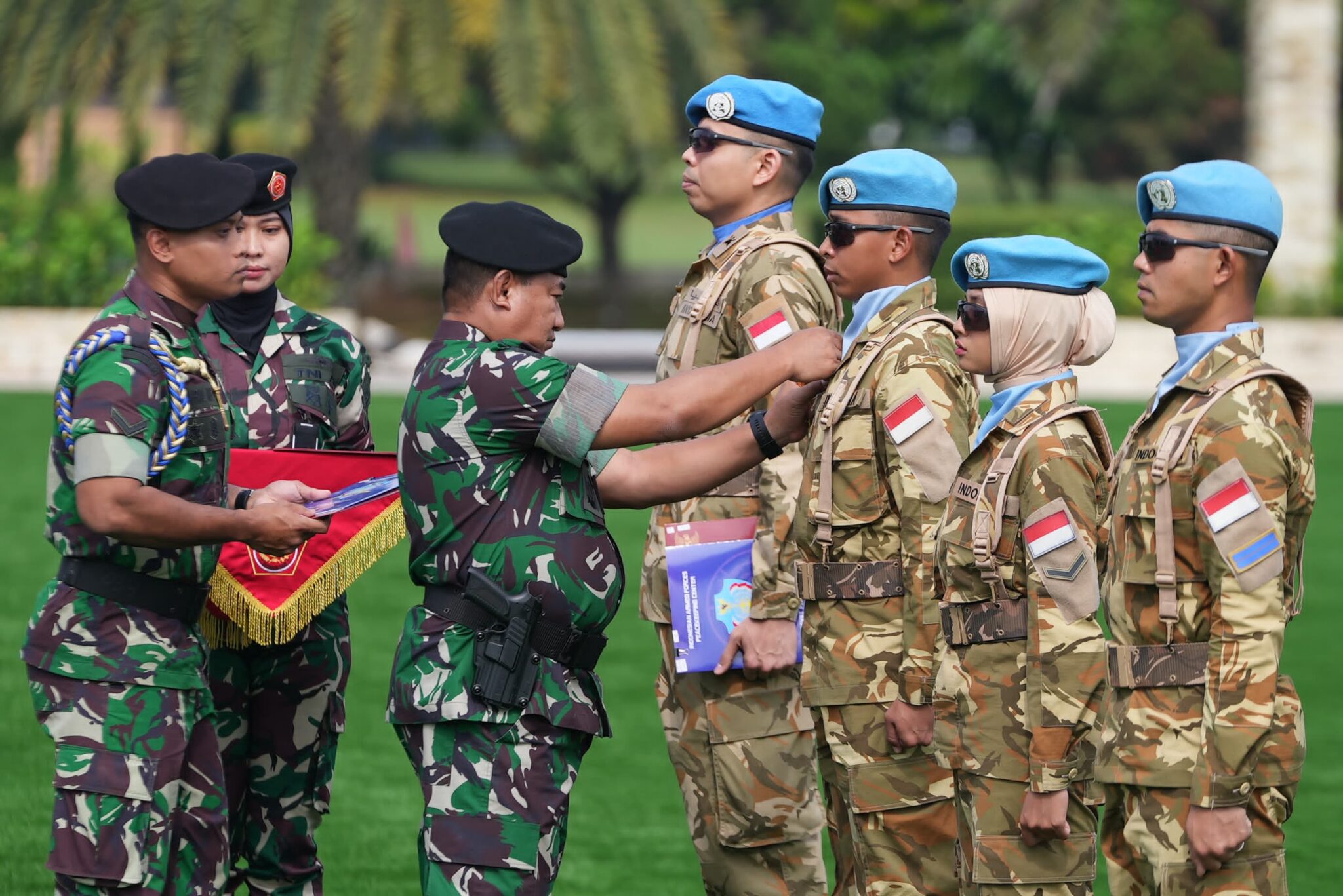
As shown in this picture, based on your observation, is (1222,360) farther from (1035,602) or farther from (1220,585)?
(1035,602)

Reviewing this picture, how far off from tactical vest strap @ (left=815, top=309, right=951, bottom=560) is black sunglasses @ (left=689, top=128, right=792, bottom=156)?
0.85 m

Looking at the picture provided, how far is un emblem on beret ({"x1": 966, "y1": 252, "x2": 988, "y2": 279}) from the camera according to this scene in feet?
14.5

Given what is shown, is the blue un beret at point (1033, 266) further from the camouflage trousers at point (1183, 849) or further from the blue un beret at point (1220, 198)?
the camouflage trousers at point (1183, 849)

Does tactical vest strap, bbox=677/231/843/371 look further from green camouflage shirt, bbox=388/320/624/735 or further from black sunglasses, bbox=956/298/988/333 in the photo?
green camouflage shirt, bbox=388/320/624/735

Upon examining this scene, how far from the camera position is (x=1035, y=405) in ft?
14.3

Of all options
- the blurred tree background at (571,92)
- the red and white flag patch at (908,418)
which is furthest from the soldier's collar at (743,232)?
the blurred tree background at (571,92)

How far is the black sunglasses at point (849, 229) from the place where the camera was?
4.79m

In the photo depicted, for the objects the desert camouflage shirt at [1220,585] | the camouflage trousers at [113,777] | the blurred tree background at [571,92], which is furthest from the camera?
the blurred tree background at [571,92]

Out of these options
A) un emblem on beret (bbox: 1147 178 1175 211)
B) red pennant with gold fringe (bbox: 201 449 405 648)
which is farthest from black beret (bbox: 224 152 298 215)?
un emblem on beret (bbox: 1147 178 1175 211)

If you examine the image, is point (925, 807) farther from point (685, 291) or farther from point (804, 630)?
point (685, 291)

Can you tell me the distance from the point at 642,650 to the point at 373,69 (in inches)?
429

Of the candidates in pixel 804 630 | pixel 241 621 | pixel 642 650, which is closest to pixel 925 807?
pixel 804 630

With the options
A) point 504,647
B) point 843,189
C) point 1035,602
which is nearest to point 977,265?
point 843,189

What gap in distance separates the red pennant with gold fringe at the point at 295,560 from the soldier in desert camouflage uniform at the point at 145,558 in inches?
12.0
